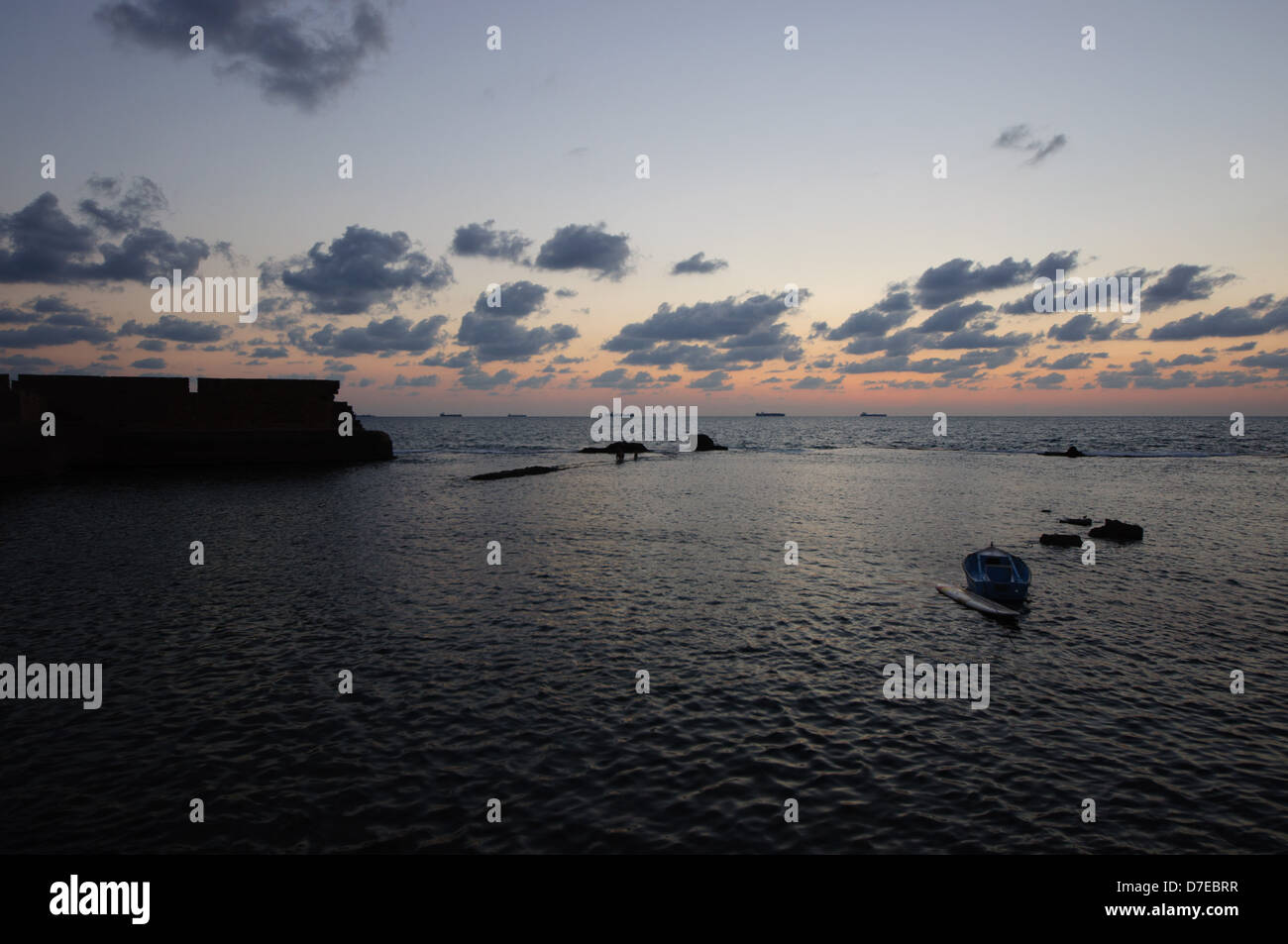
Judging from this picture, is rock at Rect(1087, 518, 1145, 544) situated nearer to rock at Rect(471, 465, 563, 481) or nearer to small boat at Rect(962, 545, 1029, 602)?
small boat at Rect(962, 545, 1029, 602)

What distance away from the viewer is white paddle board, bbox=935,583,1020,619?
21.2 metres

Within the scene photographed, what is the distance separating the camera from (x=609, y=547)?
109ft

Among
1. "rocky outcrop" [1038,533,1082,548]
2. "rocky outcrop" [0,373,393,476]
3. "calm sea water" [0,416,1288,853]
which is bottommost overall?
"calm sea water" [0,416,1288,853]

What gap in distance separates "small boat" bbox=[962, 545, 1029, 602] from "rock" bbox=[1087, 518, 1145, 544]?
16.0 meters

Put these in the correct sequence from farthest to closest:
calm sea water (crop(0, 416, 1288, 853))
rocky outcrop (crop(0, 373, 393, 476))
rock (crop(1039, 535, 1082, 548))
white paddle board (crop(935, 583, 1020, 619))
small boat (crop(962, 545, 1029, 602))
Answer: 1. rocky outcrop (crop(0, 373, 393, 476))
2. rock (crop(1039, 535, 1082, 548))
3. small boat (crop(962, 545, 1029, 602))
4. white paddle board (crop(935, 583, 1020, 619))
5. calm sea water (crop(0, 416, 1288, 853))

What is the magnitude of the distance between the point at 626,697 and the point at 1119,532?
3306 cm

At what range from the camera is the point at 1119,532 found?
34.8m

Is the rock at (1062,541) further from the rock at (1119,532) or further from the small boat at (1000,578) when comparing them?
the small boat at (1000,578)

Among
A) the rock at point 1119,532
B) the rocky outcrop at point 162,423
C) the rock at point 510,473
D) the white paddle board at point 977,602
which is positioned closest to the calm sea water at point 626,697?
the white paddle board at point 977,602

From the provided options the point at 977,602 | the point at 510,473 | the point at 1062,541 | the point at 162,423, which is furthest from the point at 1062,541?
the point at 162,423

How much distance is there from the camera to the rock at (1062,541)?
33.2 meters

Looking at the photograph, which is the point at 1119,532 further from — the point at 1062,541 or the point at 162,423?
the point at 162,423

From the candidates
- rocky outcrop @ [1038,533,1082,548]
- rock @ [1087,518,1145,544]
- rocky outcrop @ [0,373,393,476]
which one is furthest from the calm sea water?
rocky outcrop @ [0,373,393,476]

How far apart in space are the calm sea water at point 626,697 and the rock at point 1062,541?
1219mm
